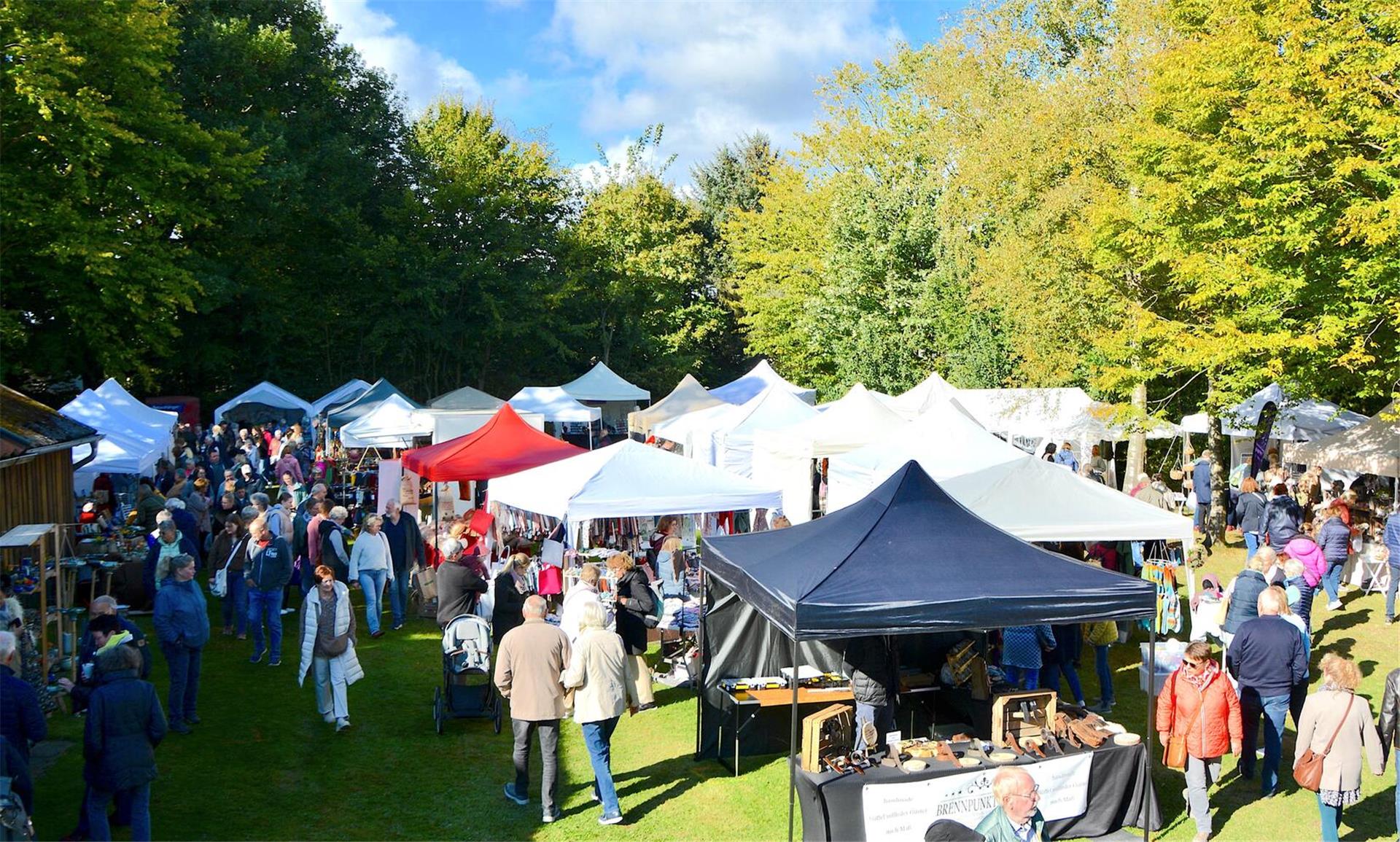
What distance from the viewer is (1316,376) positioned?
14.8 metres

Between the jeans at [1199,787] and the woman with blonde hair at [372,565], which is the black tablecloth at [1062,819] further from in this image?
the woman with blonde hair at [372,565]

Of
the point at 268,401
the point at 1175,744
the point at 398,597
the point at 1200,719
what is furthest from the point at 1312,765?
the point at 268,401

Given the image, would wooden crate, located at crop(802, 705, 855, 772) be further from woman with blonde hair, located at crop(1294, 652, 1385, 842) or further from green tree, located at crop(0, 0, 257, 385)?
green tree, located at crop(0, 0, 257, 385)

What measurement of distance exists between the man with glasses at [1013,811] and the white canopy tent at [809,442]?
11243mm

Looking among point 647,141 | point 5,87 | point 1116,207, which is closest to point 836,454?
point 1116,207

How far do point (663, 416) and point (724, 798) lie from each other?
55.5ft

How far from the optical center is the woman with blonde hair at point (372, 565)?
1088 cm

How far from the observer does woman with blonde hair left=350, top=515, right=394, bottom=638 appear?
10.9 meters

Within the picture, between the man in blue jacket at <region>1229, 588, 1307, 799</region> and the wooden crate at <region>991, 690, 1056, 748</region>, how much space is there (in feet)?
4.57

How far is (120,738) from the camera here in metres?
5.59

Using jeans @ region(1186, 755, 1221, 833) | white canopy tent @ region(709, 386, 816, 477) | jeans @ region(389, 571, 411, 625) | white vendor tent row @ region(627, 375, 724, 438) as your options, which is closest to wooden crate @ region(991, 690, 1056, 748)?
jeans @ region(1186, 755, 1221, 833)

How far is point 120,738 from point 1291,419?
16551 mm

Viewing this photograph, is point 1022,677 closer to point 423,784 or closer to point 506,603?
point 506,603

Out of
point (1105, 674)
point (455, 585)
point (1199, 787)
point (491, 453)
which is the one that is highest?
point (491, 453)
